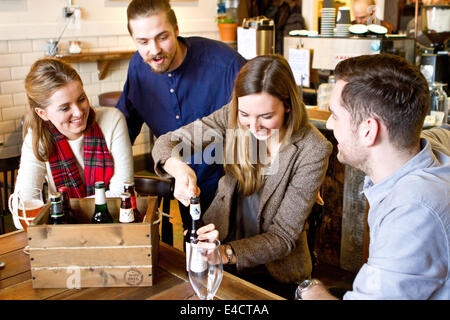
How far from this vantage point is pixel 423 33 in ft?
12.3

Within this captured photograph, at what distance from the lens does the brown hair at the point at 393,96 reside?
3.89 ft

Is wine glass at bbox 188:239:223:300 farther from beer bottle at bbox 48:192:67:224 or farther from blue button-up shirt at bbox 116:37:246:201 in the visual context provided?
blue button-up shirt at bbox 116:37:246:201

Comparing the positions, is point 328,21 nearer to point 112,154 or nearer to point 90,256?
point 112,154

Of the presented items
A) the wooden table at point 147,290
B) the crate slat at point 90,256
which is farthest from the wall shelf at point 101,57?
the crate slat at point 90,256

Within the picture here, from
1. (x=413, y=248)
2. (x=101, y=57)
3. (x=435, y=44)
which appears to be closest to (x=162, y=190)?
(x=413, y=248)

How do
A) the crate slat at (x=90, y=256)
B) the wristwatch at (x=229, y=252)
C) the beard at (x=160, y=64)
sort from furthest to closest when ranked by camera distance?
the beard at (x=160, y=64), the wristwatch at (x=229, y=252), the crate slat at (x=90, y=256)

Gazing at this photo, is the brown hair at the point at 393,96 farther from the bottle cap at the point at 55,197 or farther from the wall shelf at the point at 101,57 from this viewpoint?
the wall shelf at the point at 101,57

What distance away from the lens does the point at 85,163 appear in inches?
81.7

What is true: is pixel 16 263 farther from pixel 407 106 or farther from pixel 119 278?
pixel 407 106

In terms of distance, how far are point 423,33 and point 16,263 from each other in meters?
3.38

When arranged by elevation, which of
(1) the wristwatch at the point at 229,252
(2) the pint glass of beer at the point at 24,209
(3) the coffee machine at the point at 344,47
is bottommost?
(1) the wristwatch at the point at 229,252

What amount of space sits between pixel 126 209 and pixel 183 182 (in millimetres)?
407

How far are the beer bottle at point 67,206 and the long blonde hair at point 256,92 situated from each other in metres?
0.65
